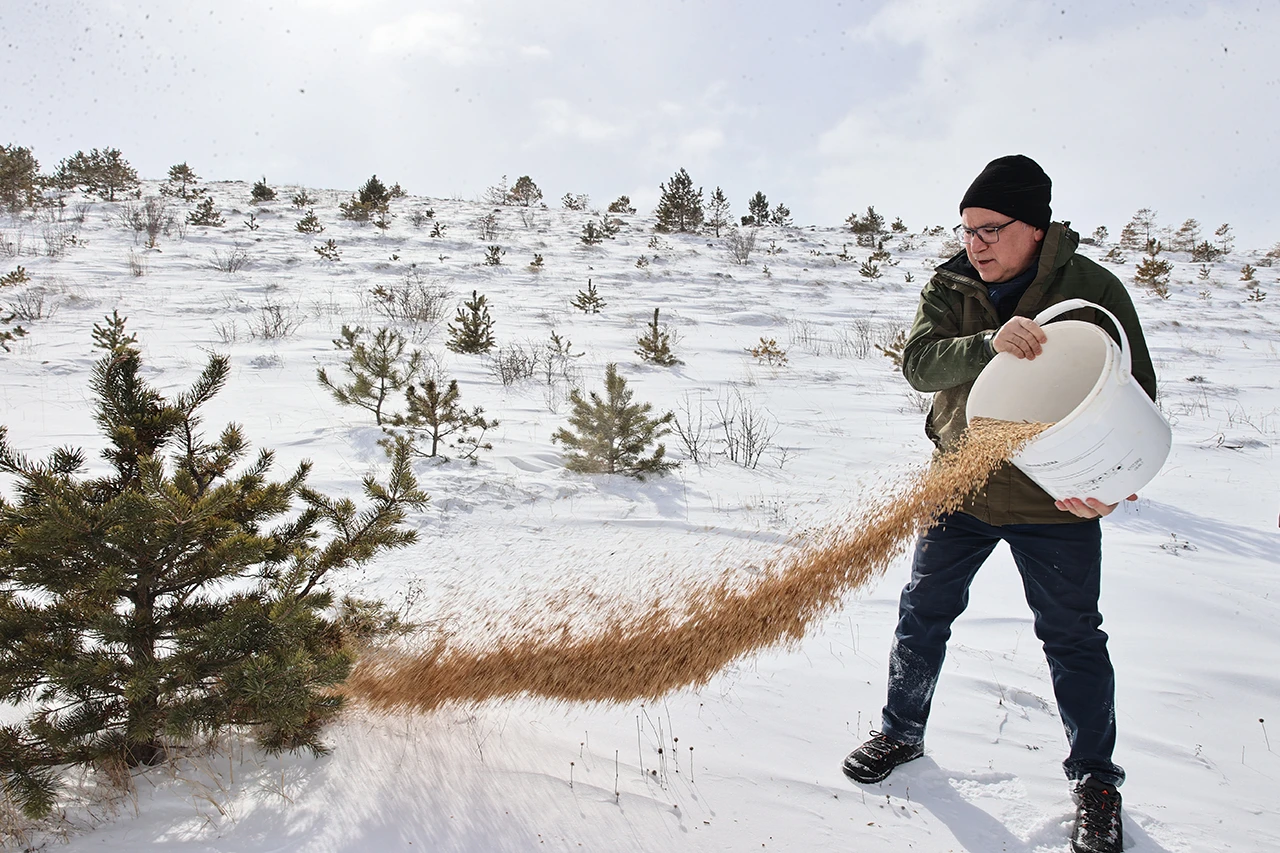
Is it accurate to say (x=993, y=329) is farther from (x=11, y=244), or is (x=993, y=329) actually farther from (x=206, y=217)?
(x=206, y=217)

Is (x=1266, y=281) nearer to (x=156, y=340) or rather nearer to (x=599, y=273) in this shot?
(x=599, y=273)

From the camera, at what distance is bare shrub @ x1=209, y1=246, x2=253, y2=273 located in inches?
527

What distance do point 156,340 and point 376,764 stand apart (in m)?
8.73

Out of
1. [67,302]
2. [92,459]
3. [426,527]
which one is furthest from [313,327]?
[426,527]

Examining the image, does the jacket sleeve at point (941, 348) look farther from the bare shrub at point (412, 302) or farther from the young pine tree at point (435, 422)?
the bare shrub at point (412, 302)

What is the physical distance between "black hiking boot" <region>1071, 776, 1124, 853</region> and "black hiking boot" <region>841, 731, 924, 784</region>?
0.45 meters

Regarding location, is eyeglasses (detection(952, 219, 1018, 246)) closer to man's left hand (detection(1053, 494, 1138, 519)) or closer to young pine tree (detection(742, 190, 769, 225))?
man's left hand (detection(1053, 494, 1138, 519))

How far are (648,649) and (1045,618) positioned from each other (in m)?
1.35

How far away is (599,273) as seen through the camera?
50.8 feet

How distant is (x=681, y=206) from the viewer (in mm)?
22656

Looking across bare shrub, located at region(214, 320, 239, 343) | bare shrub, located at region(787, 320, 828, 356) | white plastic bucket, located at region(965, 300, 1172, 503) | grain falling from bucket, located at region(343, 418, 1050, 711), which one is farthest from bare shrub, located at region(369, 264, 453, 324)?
white plastic bucket, located at region(965, 300, 1172, 503)

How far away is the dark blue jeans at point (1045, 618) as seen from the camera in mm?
1839

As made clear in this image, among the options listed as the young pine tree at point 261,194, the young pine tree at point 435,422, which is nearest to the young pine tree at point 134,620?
the young pine tree at point 435,422

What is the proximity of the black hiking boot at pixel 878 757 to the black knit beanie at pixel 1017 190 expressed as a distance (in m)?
1.67
